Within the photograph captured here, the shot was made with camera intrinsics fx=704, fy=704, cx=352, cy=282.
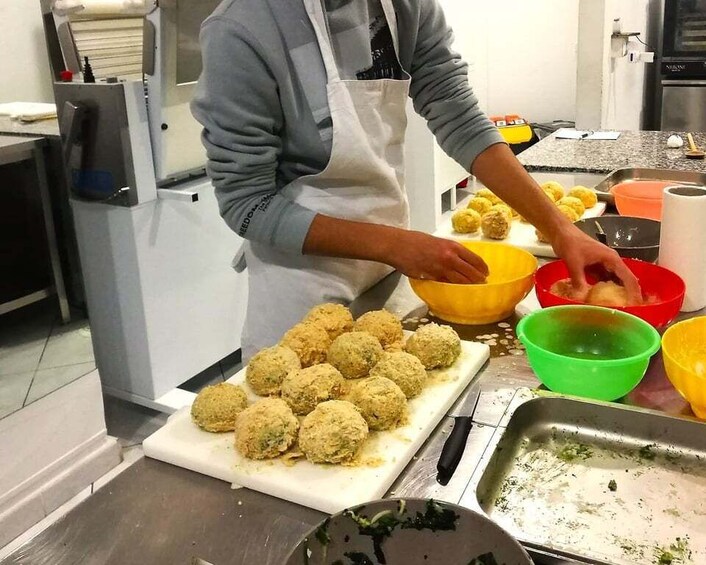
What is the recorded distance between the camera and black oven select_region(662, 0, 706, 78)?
3742mm

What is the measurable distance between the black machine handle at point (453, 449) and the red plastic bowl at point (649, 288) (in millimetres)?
323

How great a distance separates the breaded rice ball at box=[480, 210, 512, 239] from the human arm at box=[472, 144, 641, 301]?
0.07m

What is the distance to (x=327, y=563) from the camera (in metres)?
0.62

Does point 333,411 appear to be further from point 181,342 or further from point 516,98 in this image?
point 516,98

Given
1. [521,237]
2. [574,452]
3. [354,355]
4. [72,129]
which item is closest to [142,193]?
[72,129]

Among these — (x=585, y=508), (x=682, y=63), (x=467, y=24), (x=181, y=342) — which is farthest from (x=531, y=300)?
(x=682, y=63)

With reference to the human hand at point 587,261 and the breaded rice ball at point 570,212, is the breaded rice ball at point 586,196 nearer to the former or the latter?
the breaded rice ball at point 570,212

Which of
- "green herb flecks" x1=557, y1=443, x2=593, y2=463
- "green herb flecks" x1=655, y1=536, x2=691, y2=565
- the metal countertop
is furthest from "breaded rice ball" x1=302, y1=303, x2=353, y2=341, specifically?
"green herb flecks" x1=655, y1=536, x2=691, y2=565

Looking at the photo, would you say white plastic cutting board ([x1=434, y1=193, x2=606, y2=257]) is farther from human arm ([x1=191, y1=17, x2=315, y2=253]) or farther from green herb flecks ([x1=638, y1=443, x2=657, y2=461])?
green herb flecks ([x1=638, y1=443, x2=657, y2=461])

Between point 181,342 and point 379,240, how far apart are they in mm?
1433

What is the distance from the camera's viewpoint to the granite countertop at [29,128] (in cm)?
207

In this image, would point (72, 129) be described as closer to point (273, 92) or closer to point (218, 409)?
point (273, 92)

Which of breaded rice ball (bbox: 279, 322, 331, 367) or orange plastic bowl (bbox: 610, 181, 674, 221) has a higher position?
orange plastic bowl (bbox: 610, 181, 674, 221)

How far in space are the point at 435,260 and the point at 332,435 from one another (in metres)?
0.43
